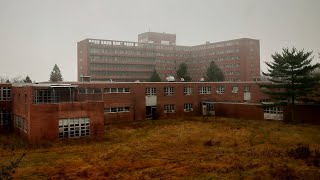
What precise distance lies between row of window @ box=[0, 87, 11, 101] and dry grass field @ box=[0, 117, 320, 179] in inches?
287

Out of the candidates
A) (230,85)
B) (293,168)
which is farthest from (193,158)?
(230,85)

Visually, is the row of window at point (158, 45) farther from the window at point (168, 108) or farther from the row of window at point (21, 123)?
Answer: the row of window at point (21, 123)

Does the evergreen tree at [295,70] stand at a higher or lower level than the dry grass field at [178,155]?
higher

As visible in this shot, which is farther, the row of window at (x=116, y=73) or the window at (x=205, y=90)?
the row of window at (x=116, y=73)

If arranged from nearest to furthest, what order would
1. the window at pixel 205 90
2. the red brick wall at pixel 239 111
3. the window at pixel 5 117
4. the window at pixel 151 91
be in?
the window at pixel 5 117 → the red brick wall at pixel 239 111 → the window at pixel 151 91 → the window at pixel 205 90

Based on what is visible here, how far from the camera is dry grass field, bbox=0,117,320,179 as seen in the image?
69.7 feet

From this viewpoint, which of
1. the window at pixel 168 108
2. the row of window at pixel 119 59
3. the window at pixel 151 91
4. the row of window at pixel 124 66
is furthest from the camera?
the row of window at pixel 124 66

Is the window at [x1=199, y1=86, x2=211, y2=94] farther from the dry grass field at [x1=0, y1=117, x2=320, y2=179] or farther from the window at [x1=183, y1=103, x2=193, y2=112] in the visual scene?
the dry grass field at [x1=0, y1=117, x2=320, y2=179]

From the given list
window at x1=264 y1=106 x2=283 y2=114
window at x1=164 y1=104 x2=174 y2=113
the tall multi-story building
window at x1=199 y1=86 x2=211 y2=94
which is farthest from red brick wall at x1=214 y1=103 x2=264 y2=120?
the tall multi-story building

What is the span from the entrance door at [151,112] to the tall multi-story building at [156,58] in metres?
49.1

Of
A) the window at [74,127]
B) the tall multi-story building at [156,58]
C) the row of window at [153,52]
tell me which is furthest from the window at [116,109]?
the row of window at [153,52]

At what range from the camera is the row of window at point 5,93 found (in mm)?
41084

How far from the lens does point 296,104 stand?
147 ft

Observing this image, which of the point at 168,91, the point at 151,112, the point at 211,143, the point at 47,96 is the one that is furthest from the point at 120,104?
the point at 211,143
